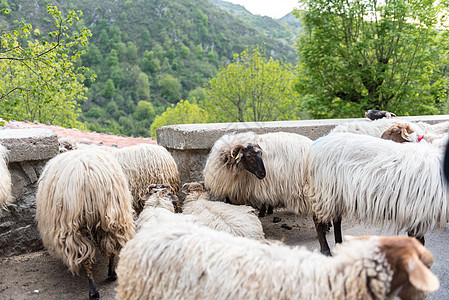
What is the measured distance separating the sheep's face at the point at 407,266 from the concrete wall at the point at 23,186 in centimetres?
381

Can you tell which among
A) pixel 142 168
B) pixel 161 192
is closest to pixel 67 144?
pixel 142 168

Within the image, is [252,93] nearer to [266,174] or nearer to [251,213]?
[266,174]

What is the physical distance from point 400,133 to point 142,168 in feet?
9.99

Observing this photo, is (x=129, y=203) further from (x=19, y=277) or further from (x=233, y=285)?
(x=233, y=285)

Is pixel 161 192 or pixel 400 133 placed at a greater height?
pixel 400 133

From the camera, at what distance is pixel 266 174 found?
4398mm

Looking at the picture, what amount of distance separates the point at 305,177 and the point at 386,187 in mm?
955

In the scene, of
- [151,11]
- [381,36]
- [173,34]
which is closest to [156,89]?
[173,34]

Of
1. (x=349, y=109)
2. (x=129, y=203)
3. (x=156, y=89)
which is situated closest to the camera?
(x=129, y=203)

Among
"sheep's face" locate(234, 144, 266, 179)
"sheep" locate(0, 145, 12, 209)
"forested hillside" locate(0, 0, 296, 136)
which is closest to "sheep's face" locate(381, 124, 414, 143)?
"sheep's face" locate(234, 144, 266, 179)

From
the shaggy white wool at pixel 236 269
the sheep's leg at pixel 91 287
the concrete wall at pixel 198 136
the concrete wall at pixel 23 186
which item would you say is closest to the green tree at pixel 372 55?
the concrete wall at pixel 198 136

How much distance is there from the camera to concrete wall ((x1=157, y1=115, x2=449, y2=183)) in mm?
4949

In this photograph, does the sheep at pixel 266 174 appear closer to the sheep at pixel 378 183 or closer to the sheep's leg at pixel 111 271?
the sheep at pixel 378 183

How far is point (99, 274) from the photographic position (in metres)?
3.69
